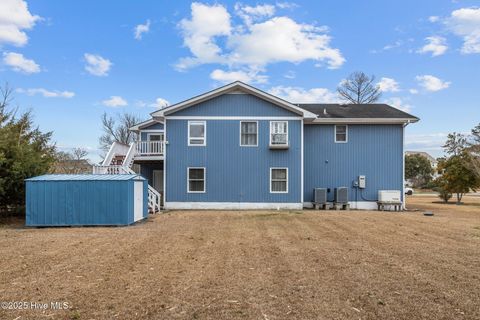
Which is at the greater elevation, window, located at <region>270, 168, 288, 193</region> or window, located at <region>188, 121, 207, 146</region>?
window, located at <region>188, 121, 207, 146</region>

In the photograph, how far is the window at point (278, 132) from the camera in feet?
57.1

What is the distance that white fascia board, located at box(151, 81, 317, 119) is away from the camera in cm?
1711

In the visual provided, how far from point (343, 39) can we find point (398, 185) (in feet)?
26.5

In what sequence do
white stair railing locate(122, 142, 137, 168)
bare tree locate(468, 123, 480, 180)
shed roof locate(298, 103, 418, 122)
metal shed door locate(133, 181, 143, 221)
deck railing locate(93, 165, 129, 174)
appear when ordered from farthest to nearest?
bare tree locate(468, 123, 480, 180), shed roof locate(298, 103, 418, 122), white stair railing locate(122, 142, 137, 168), deck railing locate(93, 165, 129, 174), metal shed door locate(133, 181, 143, 221)

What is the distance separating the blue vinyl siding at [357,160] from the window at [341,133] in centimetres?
19

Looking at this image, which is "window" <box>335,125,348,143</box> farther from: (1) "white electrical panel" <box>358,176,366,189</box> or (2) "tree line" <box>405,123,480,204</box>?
(2) "tree line" <box>405,123,480,204</box>

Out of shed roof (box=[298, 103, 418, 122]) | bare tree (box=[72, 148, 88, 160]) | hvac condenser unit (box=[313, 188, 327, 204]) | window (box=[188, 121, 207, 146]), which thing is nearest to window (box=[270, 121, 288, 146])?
shed roof (box=[298, 103, 418, 122])

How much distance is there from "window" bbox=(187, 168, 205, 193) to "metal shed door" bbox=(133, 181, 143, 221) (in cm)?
446

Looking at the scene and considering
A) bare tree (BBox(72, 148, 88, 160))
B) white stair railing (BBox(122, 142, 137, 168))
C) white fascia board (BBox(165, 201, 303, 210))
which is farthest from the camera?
bare tree (BBox(72, 148, 88, 160))

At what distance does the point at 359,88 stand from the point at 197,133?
2551 centimetres

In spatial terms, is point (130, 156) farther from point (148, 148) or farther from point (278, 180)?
point (278, 180)

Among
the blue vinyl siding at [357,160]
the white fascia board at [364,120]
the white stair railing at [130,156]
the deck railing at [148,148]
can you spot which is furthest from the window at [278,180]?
the white stair railing at [130,156]

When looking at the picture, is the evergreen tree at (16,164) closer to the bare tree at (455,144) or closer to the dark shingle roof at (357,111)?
the dark shingle roof at (357,111)

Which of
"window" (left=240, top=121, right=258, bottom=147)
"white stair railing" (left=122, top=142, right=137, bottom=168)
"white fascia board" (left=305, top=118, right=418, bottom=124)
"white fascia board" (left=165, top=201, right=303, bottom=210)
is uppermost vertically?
"white fascia board" (left=305, top=118, right=418, bottom=124)
